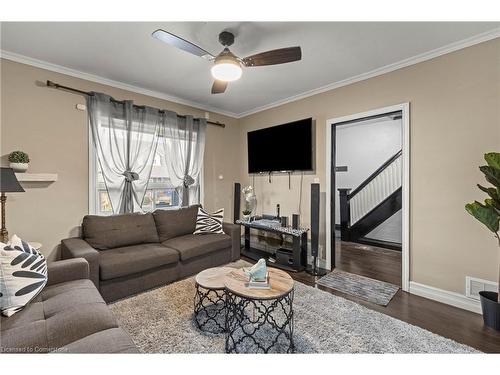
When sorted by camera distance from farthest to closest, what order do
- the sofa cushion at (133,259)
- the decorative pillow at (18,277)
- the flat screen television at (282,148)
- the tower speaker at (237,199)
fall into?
the tower speaker at (237,199), the flat screen television at (282,148), the sofa cushion at (133,259), the decorative pillow at (18,277)

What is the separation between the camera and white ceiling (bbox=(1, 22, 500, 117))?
2.05 meters

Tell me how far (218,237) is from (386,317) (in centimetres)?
213

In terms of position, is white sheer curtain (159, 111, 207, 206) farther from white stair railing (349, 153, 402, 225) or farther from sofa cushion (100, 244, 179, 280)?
white stair railing (349, 153, 402, 225)

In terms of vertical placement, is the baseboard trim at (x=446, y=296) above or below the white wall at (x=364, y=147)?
below

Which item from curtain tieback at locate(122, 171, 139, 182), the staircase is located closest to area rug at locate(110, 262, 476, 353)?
curtain tieback at locate(122, 171, 139, 182)

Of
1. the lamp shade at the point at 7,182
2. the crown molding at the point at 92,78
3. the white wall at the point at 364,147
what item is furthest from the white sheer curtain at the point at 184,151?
the white wall at the point at 364,147

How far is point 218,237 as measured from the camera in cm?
334

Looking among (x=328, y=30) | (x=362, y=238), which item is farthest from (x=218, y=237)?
(x=362, y=238)

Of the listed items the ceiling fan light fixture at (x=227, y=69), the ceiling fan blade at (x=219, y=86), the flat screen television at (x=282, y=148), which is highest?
the ceiling fan blade at (x=219, y=86)

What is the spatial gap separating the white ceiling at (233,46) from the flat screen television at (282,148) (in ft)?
2.20

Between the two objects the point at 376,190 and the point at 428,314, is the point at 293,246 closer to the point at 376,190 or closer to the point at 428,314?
the point at 428,314

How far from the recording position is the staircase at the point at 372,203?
4648 millimetres

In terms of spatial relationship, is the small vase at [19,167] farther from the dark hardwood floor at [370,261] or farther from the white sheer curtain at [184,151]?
the dark hardwood floor at [370,261]

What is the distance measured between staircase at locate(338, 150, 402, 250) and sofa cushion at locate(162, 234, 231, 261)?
3071 millimetres
